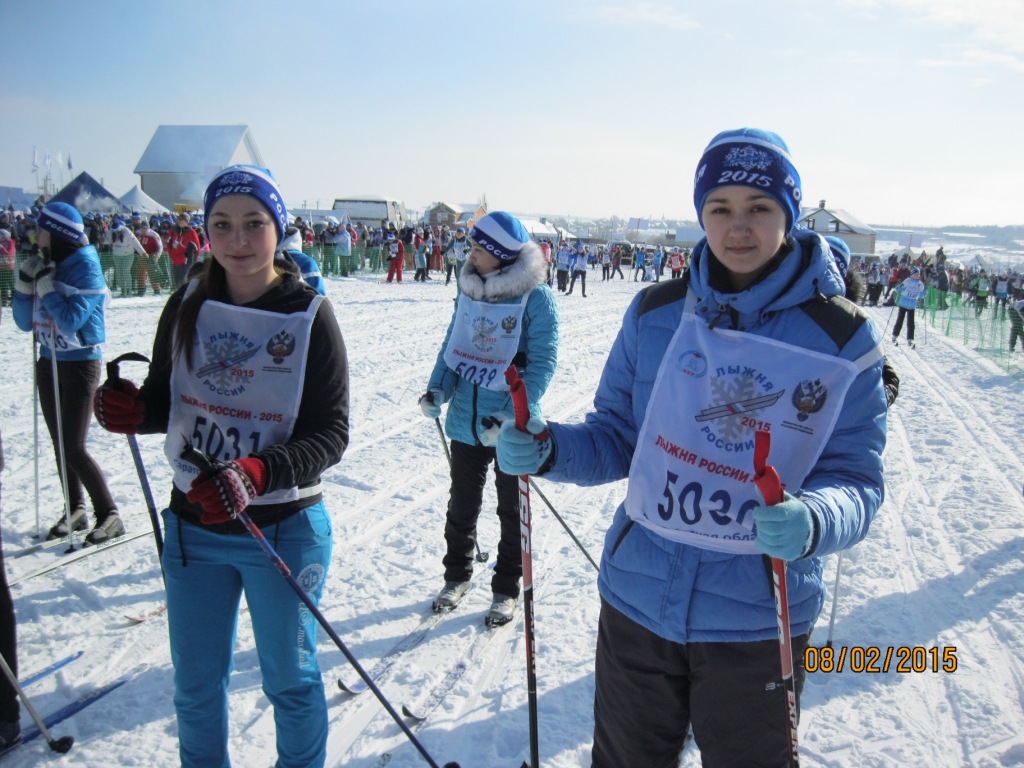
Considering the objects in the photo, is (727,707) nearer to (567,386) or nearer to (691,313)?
(691,313)

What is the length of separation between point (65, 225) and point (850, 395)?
4.70 m

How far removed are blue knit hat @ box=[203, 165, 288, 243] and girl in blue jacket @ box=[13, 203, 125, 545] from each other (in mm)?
2613

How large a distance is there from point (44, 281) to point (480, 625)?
347 cm

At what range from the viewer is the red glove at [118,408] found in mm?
2221

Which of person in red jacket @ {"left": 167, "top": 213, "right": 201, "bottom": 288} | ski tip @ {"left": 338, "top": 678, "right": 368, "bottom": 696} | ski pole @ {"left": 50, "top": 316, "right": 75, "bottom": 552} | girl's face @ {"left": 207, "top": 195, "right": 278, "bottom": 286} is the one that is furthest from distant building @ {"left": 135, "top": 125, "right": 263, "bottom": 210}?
girl's face @ {"left": 207, "top": 195, "right": 278, "bottom": 286}

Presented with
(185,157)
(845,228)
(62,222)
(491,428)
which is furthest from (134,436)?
(845,228)

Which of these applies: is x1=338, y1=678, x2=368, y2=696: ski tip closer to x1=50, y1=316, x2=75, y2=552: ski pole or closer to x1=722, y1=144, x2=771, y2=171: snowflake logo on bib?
x1=50, y1=316, x2=75, y2=552: ski pole

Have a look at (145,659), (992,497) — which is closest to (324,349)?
(145,659)

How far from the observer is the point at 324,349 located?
224cm

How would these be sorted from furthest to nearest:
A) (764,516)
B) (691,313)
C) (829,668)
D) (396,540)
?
1. (396,540)
2. (829,668)
3. (691,313)
4. (764,516)

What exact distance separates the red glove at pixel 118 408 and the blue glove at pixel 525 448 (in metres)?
1.30

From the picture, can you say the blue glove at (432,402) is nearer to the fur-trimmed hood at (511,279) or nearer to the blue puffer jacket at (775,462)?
the fur-trimmed hood at (511,279)

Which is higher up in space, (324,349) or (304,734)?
(324,349)
